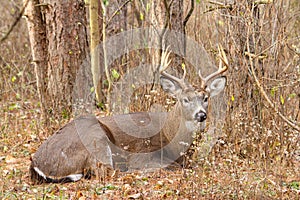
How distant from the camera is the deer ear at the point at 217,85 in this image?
643 centimetres

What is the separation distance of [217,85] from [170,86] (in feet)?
1.86

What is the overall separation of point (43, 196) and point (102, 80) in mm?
4843

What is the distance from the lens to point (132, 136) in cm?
661

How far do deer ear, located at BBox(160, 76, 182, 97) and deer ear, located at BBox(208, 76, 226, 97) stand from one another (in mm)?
382

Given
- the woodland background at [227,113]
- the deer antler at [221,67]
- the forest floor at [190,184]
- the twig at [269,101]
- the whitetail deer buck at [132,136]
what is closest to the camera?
the forest floor at [190,184]

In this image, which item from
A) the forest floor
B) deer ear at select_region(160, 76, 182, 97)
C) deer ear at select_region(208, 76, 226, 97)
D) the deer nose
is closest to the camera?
the forest floor

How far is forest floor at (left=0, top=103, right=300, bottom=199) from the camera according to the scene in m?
4.84

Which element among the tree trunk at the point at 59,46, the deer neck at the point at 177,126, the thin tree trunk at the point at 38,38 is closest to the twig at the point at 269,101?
the deer neck at the point at 177,126

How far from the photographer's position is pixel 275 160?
5.85 meters

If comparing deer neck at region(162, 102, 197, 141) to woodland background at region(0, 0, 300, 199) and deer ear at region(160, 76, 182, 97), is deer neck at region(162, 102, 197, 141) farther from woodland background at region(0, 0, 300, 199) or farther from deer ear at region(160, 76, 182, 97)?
woodland background at region(0, 0, 300, 199)

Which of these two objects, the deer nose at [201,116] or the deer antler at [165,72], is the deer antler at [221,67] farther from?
the deer nose at [201,116]

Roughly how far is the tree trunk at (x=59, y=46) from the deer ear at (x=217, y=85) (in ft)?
8.46

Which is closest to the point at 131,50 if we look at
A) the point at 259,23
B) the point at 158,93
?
the point at 158,93

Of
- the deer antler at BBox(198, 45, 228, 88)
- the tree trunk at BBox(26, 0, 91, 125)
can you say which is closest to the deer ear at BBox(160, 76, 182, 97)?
the deer antler at BBox(198, 45, 228, 88)
